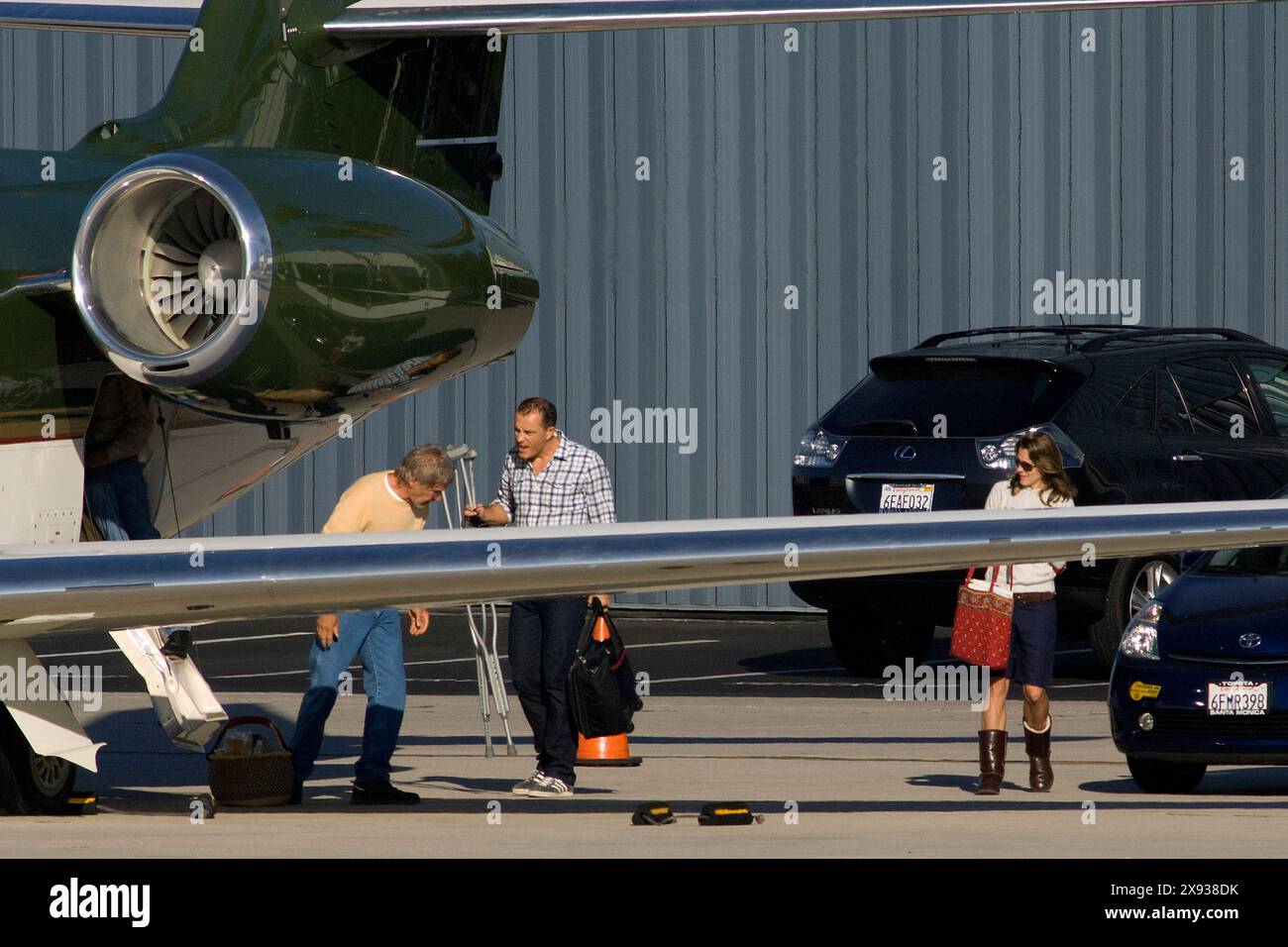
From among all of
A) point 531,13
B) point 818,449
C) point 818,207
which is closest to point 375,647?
point 531,13

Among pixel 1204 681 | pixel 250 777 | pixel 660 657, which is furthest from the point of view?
pixel 660 657

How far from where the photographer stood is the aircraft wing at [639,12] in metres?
→ 8.52

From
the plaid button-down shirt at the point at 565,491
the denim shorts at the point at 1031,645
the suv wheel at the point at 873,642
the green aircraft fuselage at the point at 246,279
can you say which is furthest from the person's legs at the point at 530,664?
the suv wheel at the point at 873,642

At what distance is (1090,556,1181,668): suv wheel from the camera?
13609mm

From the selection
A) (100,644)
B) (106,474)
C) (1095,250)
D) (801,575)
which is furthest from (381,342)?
(1095,250)

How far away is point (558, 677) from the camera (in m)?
9.87

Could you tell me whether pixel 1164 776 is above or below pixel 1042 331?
below

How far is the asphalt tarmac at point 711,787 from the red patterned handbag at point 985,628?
25.6 inches

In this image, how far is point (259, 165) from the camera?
8555 millimetres

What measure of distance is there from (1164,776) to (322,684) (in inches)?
153

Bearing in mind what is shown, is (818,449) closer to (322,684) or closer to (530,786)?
(530,786)

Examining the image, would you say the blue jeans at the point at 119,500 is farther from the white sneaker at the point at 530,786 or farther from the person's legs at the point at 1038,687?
the person's legs at the point at 1038,687

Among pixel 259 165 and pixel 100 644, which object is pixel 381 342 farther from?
pixel 100 644

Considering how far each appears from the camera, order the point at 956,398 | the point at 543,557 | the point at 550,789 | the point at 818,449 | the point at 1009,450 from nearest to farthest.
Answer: the point at 543,557
the point at 550,789
the point at 1009,450
the point at 956,398
the point at 818,449
